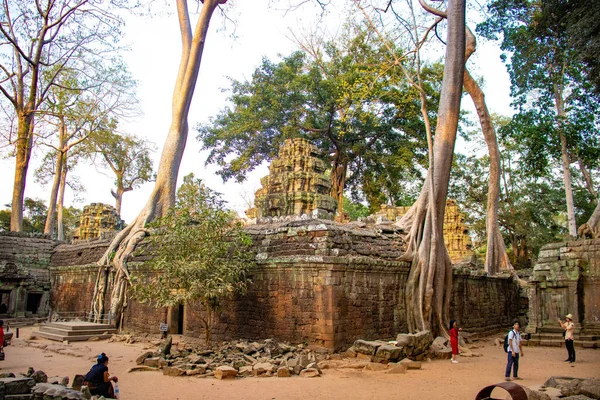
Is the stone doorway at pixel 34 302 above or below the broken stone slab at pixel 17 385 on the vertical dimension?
below

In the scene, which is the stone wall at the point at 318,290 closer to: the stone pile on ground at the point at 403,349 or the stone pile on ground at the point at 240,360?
the stone pile on ground at the point at 403,349

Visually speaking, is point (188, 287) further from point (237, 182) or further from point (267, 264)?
point (237, 182)

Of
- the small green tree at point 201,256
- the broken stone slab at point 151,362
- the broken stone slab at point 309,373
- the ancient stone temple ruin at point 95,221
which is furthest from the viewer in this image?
the ancient stone temple ruin at point 95,221

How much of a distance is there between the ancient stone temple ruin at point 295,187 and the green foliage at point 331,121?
9.81 metres

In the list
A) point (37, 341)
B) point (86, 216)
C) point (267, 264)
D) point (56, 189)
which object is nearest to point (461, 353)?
point (267, 264)

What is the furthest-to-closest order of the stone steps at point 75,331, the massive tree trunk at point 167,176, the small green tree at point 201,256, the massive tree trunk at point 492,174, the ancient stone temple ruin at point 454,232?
the ancient stone temple ruin at point 454,232
the massive tree trunk at point 492,174
the massive tree trunk at point 167,176
the stone steps at point 75,331
the small green tree at point 201,256

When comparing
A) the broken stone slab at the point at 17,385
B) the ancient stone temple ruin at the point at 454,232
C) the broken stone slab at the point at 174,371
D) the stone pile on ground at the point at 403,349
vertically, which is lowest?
the broken stone slab at the point at 174,371

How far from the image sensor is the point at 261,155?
27.3 m

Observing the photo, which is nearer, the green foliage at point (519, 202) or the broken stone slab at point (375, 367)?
the broken stone slab at point (375, 367)

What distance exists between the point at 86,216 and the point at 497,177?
17.2 metres

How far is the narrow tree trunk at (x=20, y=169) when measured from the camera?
20719 mm

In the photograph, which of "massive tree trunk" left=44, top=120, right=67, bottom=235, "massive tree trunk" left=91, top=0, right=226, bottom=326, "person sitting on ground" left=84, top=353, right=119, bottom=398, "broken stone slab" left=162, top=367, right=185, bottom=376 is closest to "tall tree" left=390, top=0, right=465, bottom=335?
"broken stone slab" left=162, top=367, right=185, bottom=376

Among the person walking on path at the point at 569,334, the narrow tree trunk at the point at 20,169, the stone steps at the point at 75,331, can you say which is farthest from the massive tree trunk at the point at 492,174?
the narrow tree trunk at the point at 20,169

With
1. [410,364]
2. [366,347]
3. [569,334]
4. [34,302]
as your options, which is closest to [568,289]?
[569,334]
